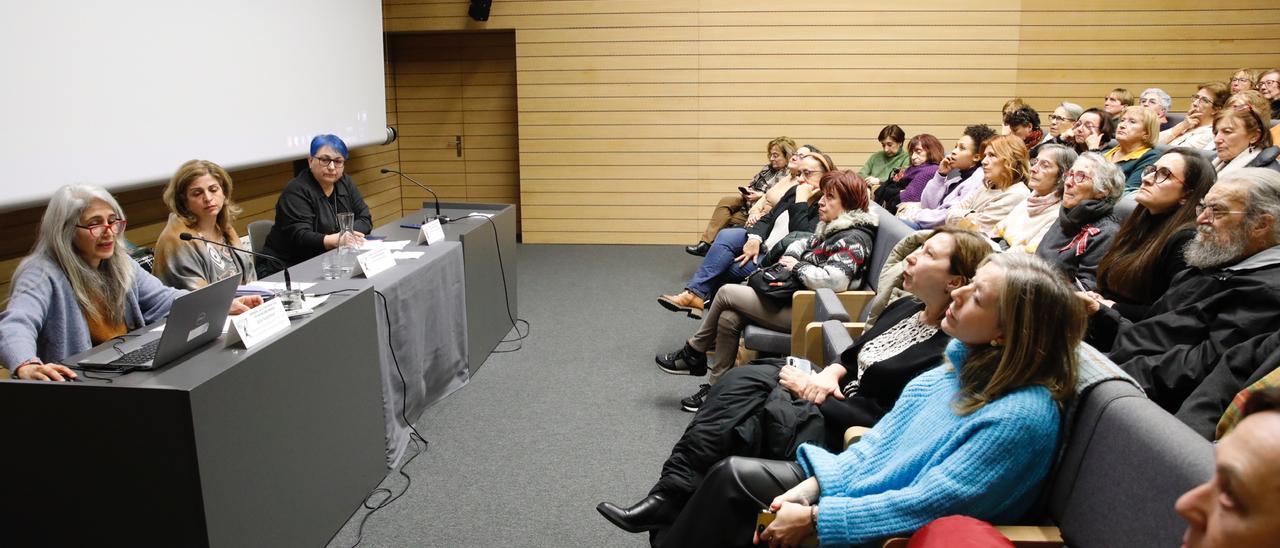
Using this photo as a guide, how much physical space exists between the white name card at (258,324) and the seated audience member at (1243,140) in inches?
159

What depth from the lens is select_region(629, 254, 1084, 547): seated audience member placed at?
59.8 inches

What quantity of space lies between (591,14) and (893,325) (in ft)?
17.3

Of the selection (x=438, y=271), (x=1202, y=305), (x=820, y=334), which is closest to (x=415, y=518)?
(x=438, y=271)

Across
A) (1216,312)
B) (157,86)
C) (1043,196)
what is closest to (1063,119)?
(1043,196)

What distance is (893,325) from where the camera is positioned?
7.87 ft

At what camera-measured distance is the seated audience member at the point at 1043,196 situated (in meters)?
Answer: 3.48

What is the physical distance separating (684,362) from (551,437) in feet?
3.22

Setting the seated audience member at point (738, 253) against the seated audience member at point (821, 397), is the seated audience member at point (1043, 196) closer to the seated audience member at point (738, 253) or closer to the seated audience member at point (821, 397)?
the seated audience member at point (738, 253)

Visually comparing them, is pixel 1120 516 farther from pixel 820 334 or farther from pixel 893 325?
pixel 820 334

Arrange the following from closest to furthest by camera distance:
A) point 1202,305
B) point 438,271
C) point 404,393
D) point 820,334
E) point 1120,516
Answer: point 1120,516, point 1202,305, point 820,334, point 404,393, point 438,271

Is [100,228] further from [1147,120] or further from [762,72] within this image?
[762,72]

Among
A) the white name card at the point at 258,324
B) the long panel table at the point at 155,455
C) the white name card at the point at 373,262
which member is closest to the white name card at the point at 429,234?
the white name card at the point at 373,262

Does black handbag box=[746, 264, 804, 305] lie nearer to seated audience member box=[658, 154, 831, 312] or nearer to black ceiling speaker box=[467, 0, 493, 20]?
seated audience member box=[658, 154, 831, 312]

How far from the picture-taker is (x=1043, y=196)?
141 inches
